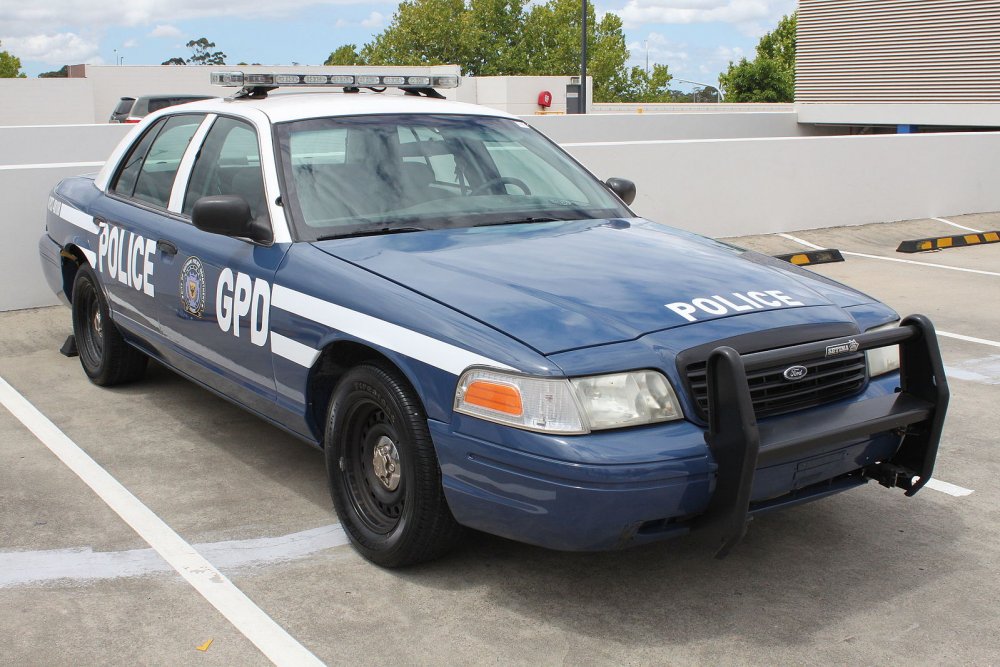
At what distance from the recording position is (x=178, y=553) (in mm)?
4074

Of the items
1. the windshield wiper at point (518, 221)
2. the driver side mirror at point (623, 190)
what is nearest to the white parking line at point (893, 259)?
the driver side mirror at point (623, 190)

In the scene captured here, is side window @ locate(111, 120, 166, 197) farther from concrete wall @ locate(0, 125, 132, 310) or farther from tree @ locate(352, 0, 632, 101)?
tree @ locate(352, 0, 632, 101)

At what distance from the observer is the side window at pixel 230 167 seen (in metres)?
4.64

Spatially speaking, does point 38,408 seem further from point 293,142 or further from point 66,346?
point 293,142

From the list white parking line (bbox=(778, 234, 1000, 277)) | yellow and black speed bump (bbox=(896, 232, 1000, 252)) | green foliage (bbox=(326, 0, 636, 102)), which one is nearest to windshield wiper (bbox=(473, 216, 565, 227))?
white parking line (bbox=(778, 234, 1000, 277))

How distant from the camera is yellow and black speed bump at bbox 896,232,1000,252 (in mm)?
12227

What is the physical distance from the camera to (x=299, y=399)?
13.7 feet

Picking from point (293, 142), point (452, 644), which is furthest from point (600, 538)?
point (293, 142)

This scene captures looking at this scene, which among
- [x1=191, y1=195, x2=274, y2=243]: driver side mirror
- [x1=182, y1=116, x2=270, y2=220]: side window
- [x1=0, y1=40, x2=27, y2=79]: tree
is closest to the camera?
[x1=191, y1=195, x2=274, y2=243]: driver side mirror

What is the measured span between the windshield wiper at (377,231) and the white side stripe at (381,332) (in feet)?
0.94

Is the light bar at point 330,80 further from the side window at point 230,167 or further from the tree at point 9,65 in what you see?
the tree at point 9,65

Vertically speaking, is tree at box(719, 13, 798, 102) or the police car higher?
tree at box(719, 13, 798, 102)

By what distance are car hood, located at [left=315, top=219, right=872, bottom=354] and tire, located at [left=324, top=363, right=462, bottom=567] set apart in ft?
1.21

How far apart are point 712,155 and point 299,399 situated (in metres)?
8.86
